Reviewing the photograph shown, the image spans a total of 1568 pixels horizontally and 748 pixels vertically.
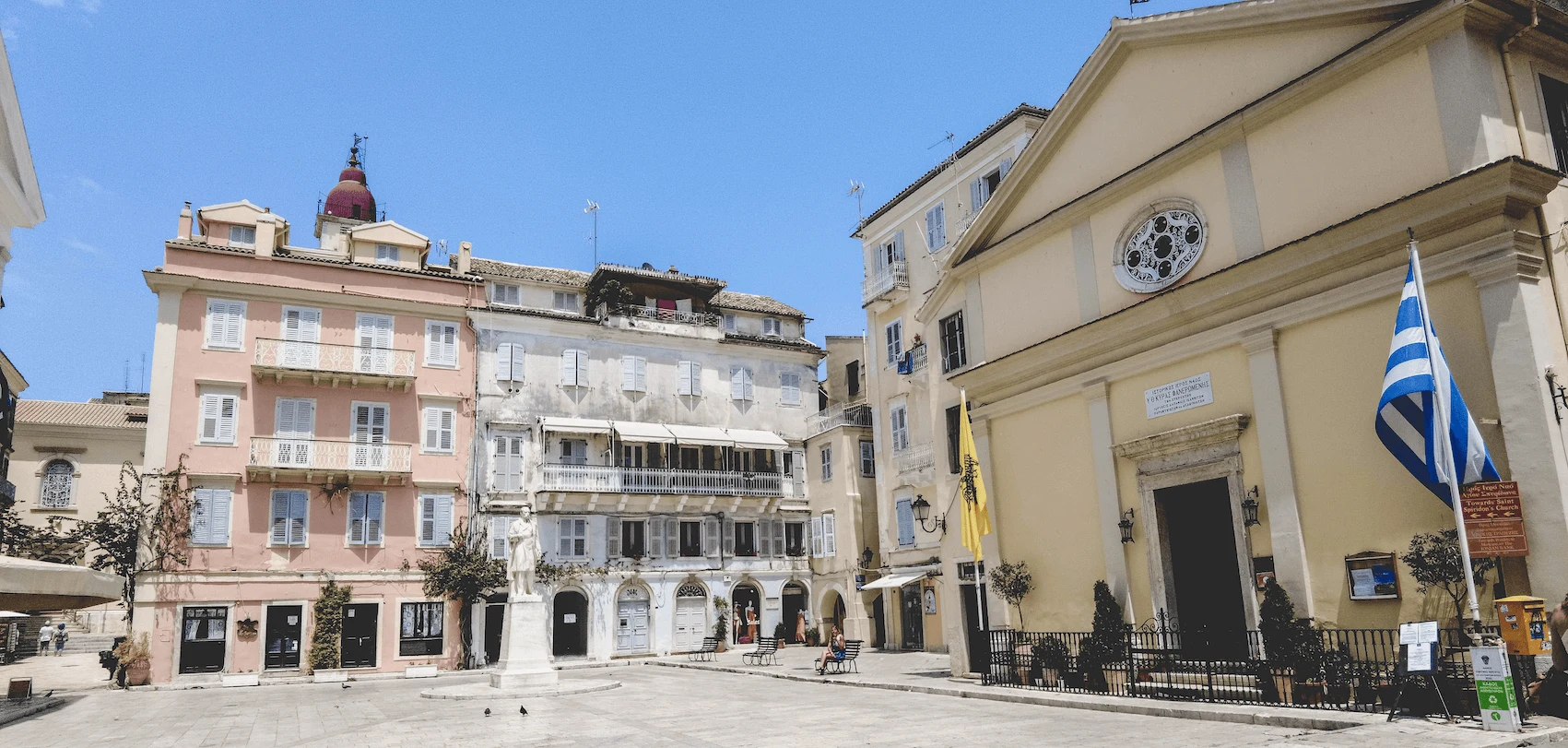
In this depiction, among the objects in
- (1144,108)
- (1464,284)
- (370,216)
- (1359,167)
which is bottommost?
(1464,284)

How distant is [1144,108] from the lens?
55.4ft

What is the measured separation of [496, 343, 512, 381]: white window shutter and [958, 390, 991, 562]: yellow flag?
20.0 meters

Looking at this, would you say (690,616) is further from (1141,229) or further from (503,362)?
(1141,229)

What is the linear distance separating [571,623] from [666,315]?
Result: 38.6ft

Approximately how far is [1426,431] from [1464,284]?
1.93 m

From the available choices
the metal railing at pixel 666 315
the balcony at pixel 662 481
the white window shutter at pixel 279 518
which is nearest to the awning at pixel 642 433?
the balcony at pixel 662 481

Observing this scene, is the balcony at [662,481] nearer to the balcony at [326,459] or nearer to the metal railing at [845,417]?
the metal railing at [845,417]

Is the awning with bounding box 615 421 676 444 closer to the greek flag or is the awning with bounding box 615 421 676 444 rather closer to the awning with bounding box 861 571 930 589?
the awning with bounding box 861 571 930 589

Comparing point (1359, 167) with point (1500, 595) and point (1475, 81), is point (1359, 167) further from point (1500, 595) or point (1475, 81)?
point (1500, 595)

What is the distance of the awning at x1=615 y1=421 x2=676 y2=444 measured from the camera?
35.1 metres

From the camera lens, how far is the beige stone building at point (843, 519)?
1374 inches

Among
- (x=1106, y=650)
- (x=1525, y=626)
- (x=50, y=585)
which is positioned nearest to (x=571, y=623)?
(x=50, y=585)

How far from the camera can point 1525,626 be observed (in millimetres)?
10070

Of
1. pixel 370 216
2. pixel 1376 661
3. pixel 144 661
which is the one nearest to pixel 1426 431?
pixel 1376 661
